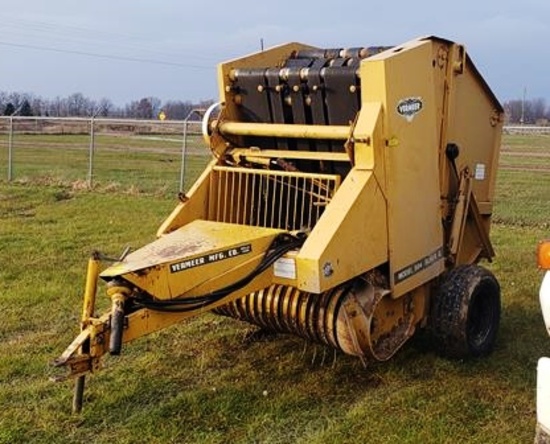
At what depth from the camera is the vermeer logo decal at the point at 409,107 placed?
445cm

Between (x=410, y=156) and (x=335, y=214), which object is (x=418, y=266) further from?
(x=335, y=214)

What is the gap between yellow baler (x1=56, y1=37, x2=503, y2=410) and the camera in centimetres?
389

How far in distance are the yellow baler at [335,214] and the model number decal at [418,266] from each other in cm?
1

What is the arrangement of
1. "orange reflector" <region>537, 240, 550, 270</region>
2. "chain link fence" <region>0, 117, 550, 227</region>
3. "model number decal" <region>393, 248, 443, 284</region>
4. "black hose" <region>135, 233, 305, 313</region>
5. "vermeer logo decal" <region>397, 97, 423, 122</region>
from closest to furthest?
"orange reflector" <region>537, 240, 550, 270</region> < "black hose" <region>135, 233, 305, 313</region> < "vermeer logo decal" <region>397, 97, 423, 122</region> < "model number decal" <region>393, 248, 443, 284</region> < "chain link fence" <region>0, 117, 550, 227</region>

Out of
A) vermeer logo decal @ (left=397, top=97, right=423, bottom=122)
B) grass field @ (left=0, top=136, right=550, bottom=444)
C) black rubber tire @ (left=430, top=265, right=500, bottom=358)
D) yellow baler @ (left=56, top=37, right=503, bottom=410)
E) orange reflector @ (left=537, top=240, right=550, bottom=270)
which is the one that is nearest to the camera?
orange reflector @ (left=537, top=240, right=550, bottom=270)

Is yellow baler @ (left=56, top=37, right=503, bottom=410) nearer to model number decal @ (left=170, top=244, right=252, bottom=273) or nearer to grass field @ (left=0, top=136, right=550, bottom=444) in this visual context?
model number decal @ (left=170, top=244, right=252, bottom=273)

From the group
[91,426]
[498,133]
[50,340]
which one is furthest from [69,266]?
[498,133]

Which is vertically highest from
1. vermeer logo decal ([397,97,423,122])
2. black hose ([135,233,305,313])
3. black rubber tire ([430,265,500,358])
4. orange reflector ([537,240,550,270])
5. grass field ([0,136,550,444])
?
vermeer logo decal ([397,97,423,122])

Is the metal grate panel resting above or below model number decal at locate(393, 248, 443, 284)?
above

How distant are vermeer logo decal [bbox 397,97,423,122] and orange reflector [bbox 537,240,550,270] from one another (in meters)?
1.81

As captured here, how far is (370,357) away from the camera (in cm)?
459

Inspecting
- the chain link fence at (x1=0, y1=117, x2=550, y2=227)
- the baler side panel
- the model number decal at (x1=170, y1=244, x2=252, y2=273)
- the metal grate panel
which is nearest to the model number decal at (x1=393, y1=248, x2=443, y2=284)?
the baler side panel

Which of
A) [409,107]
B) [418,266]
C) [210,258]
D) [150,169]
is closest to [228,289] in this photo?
[210,258]

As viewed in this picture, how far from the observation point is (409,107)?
4.54m
